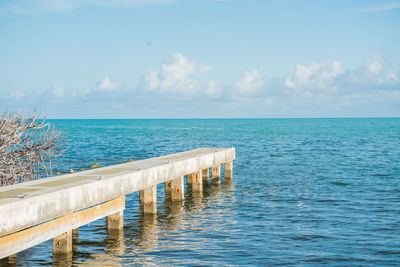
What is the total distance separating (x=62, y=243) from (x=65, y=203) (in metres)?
1.33

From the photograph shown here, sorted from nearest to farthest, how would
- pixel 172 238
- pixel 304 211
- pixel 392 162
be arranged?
pixel 172 238 < pixel 304 211 < pixel 392 162

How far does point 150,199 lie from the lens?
637 inches

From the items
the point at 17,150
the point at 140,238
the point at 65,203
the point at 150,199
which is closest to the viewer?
the point at 65,203

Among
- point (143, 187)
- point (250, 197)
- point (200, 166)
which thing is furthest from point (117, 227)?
point (250, 197)

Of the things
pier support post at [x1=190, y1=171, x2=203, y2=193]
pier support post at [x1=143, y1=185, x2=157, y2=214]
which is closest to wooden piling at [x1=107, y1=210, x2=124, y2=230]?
pier support post at [x1=143, y1=185, x2=157, y2=214]

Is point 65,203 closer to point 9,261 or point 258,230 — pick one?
point 9,261

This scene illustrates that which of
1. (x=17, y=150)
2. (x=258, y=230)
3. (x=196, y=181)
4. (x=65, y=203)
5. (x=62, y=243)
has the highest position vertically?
(x=17, y=150)

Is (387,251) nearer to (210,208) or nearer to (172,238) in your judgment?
(172,238)

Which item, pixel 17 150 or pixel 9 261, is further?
pixel 17 150

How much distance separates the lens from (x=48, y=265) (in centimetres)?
1120

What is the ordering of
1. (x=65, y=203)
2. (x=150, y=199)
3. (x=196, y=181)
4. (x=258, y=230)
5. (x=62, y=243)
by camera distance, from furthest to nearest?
(x=196, y=181) < (x=150, y=199) < (x=258, y=230) < (x=62, y=243) < (x=65, y=203)

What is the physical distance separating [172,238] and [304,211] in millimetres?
6317

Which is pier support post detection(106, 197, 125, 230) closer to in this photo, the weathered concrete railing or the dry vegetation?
the weathered concrete railing

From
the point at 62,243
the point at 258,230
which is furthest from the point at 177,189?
the point at 62,243
